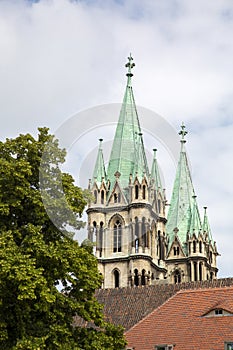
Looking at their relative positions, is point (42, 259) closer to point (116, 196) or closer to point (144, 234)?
point (144, 234)

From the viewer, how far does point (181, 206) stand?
3238 inches

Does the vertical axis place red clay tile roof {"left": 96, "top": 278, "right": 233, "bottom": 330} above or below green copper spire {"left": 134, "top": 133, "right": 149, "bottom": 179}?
below

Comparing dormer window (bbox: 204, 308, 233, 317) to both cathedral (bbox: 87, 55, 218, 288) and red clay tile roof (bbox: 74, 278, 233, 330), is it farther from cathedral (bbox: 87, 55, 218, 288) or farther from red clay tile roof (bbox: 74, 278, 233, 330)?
cathedral (bbox: 87, 55, 218, 288)

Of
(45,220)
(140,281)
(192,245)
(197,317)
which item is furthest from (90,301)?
(192,245)

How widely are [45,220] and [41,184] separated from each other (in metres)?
1.23

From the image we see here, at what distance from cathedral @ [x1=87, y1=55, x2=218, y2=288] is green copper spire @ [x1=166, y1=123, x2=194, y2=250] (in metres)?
0.11

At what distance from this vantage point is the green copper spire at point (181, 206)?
81062mm

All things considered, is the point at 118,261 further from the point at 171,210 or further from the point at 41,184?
the point at 41,184

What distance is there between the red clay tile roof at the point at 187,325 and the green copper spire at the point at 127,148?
33296 mm

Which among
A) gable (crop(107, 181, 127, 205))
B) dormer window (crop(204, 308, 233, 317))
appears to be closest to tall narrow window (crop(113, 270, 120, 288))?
gable (crop(107, 181, 127, 205))

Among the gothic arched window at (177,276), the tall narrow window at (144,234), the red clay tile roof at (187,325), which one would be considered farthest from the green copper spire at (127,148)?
the red clay tile roof at (187,325)

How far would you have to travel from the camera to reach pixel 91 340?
23.3 meters

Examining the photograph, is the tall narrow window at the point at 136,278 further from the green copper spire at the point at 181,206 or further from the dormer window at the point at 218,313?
the dormer window at the point at 218,313

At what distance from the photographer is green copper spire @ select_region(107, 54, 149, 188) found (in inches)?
2840
